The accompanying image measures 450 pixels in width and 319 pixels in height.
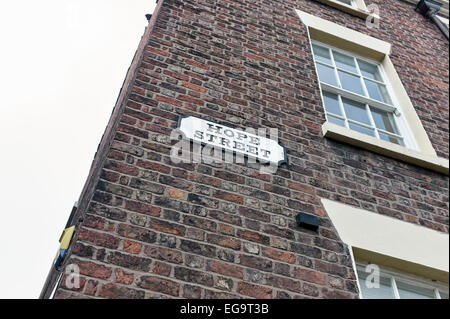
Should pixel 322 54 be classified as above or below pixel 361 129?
above

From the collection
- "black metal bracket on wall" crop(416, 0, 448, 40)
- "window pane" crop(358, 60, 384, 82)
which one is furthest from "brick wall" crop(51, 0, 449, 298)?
"black metal bracket on wall" crop(416, 0, 448, 40)

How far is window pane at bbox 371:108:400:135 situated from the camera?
14.3ft

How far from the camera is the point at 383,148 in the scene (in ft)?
11.7

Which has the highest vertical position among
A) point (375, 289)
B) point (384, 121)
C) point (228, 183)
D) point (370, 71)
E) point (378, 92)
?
point (370, 71)

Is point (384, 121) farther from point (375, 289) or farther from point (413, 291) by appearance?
point (375, 289)

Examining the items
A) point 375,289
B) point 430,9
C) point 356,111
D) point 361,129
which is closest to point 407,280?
point 375,289

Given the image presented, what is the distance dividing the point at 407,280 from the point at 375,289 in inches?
13.8

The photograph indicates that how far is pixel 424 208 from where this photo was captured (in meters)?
3.32

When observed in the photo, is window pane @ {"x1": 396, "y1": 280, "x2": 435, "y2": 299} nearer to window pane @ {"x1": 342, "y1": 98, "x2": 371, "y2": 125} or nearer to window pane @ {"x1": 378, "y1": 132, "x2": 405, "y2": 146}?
window pane @ {"x1": 378, "y1": 132, "x2": 405, "y2": 146}

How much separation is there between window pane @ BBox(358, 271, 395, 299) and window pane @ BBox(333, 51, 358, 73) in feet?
9.84

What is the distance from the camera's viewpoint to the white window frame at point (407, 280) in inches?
113

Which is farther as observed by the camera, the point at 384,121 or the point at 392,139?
the point at 384,121

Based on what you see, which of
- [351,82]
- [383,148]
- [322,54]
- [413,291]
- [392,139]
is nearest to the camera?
[413,291]
